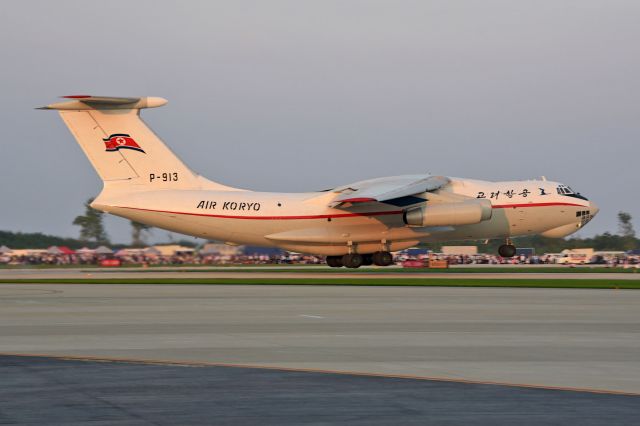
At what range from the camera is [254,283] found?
36.4 metres

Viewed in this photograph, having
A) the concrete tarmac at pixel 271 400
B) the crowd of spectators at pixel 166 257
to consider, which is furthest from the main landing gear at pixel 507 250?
the concrete tarmac at pixel 271 400

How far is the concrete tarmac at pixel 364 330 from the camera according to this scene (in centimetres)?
1364

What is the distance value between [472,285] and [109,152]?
1980 centimetres

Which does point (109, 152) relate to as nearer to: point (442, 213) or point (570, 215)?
point (442, 213)

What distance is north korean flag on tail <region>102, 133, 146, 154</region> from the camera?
4469cm

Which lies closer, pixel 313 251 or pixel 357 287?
pixel 357 287

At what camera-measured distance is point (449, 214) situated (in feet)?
141

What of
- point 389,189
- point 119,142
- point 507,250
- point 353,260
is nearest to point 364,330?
point 389,189

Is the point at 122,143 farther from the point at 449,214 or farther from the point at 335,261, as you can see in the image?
the point at 449,214

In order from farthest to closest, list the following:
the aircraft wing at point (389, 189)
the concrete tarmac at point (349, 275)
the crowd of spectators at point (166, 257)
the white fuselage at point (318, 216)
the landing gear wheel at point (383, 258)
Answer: the crowd of spectators at point (166, 257), the landing gear wheel at point (383, 258), the white fuselage at point (318, 216), the aircraft wing at point (389, 189), the concrete tarmac at point (349, 275)

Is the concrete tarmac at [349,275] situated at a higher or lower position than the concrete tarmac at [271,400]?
higher

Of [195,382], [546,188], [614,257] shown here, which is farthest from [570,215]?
[195,382]

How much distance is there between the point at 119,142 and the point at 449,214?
16.2 m

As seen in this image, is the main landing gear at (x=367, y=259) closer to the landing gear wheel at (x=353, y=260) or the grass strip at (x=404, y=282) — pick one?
the landing gear wheel at (x=353, y=260)
